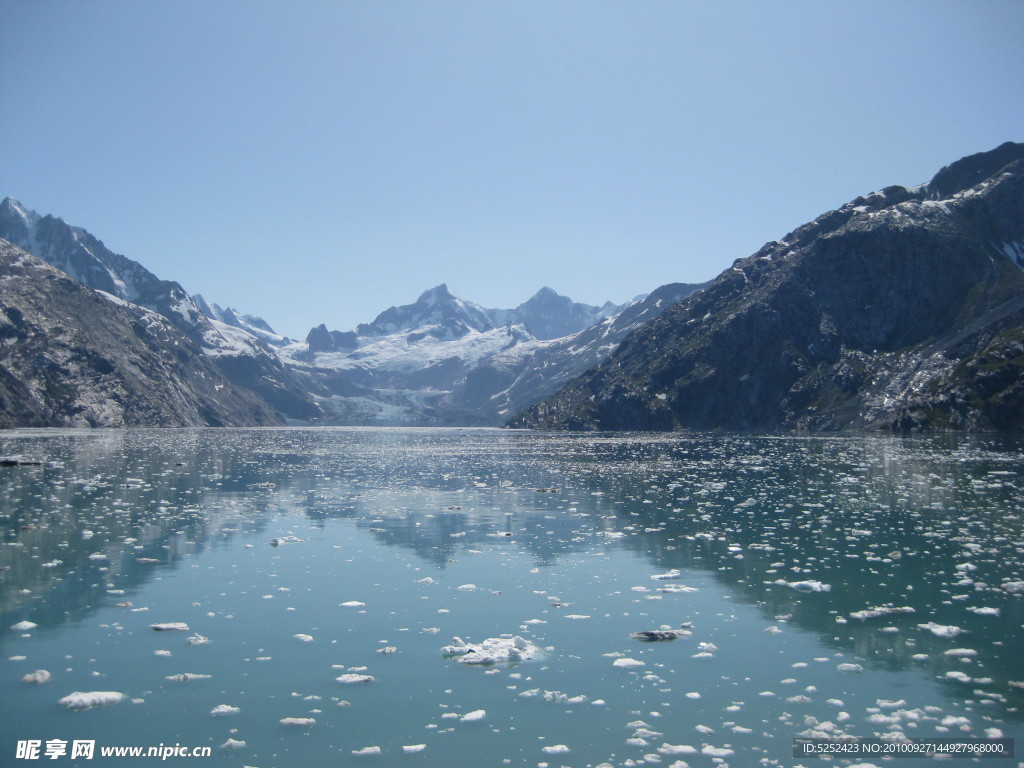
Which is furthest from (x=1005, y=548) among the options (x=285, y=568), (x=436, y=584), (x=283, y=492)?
(x=283, y=492)

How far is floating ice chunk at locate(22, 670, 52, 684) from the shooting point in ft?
55.3

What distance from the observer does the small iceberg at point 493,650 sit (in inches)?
738

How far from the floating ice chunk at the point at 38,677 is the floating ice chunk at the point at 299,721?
6.57 metres

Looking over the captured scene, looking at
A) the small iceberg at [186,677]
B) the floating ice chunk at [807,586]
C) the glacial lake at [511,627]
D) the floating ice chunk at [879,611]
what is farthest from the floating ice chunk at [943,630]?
the small iceberg at [186,677]

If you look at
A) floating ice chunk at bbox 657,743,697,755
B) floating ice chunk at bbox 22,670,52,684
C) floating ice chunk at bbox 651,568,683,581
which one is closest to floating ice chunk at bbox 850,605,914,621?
floating ice chunk at bbox 651,568,683,581

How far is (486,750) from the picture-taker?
14.0 meters

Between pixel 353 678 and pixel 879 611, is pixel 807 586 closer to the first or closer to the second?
pixel 879 611

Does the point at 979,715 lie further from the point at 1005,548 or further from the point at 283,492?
the point at 283,492

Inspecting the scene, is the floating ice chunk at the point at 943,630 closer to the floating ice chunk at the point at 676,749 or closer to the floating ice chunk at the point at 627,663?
the floating ice chunk at the point at 627,663

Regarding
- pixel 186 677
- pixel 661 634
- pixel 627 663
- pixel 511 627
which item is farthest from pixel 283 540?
pixel 627 663

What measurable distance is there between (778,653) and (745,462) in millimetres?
68709

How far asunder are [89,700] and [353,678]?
229 inches

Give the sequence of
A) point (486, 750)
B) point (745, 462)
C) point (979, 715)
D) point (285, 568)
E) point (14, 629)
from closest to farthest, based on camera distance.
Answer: point (486, 750) → point (979, 715) → point (14, 629) → point (285, 568) → point (745, 462)

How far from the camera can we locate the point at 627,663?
1845 cm
